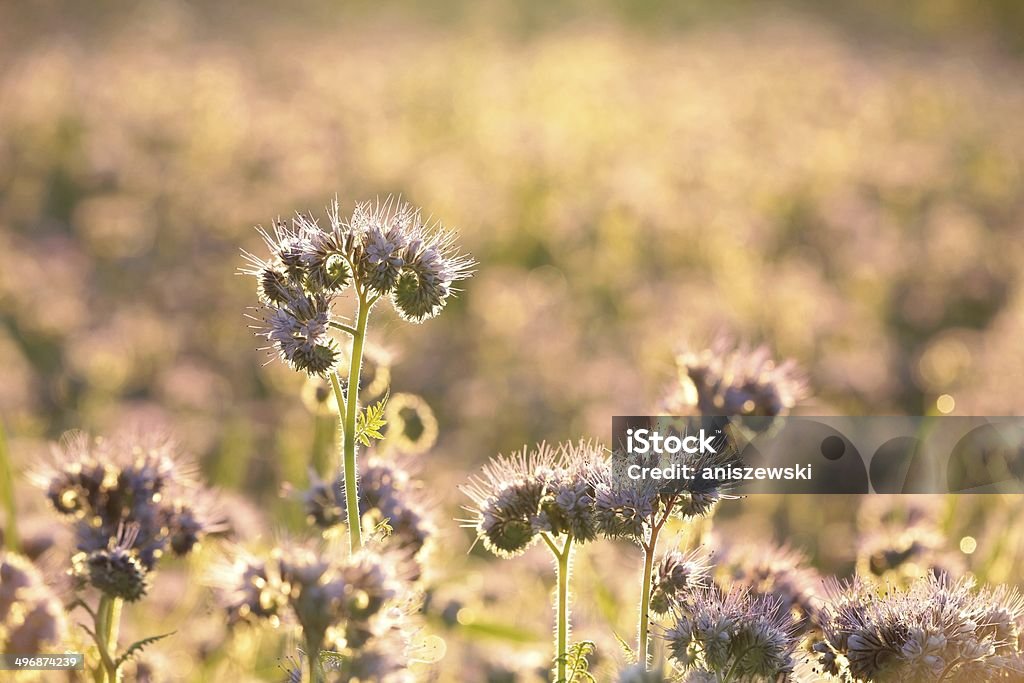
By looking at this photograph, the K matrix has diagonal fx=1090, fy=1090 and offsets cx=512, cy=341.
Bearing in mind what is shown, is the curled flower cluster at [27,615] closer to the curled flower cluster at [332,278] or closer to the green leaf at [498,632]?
the curled flower cluster at [332,278]

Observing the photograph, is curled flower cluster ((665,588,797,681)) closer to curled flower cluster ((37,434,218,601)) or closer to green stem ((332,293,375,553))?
green stem ((332,293,375,553))

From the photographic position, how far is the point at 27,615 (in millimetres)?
3818

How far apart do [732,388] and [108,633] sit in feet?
8.92

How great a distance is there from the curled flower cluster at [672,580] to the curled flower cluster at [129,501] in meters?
1.63

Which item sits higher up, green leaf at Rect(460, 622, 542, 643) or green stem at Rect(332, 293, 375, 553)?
green stem at Rect(332, 293, 375, 553)

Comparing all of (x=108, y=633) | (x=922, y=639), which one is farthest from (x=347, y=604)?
(x=922, y=639)

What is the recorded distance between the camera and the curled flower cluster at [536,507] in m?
3.28

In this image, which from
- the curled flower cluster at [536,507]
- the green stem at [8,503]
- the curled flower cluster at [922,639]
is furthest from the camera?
the green stem at [8,503]

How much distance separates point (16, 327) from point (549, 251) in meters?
6.56

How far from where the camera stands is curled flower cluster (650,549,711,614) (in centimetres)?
343

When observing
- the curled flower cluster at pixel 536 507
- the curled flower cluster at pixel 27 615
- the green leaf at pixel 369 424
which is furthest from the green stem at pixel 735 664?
the curled flower cluster at pixel 27 615
